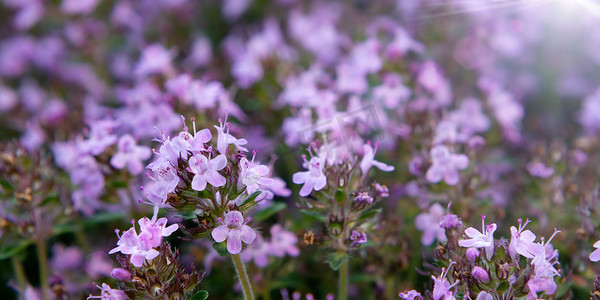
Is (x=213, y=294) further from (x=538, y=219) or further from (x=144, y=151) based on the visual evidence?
(x=538, y=219)

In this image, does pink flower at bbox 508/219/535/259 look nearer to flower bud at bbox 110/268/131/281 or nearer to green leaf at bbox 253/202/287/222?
green leaf at bbox 253/202/287/222

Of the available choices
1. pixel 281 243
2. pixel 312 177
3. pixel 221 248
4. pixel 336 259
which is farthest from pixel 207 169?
pixel 281 243

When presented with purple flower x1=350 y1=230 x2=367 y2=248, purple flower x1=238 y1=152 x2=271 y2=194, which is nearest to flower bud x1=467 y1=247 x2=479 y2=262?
purple flower x1=350 y1=230 x2=367 y2=248

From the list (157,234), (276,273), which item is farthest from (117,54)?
(157,234)

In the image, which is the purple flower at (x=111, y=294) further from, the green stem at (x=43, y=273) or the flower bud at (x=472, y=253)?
the flower bud at (x=472, y=253)

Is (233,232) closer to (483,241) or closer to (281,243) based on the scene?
(281,243)
